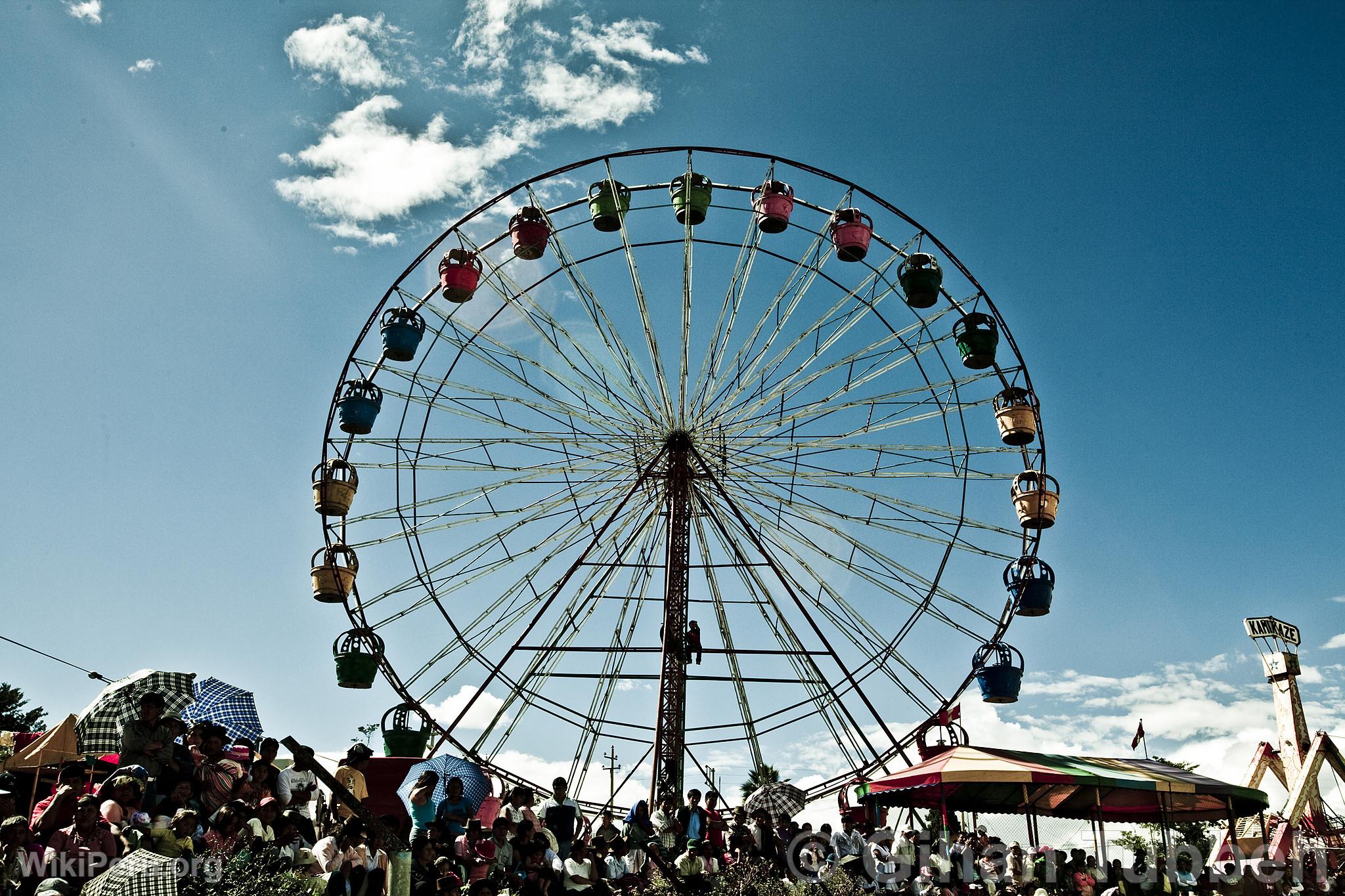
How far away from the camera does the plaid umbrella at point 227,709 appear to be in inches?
468

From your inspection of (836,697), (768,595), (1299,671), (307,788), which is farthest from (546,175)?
(1299,671)

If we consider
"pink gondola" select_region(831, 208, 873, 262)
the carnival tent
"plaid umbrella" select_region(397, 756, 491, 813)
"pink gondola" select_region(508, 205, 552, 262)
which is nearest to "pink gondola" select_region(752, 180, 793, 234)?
"pink gondola" select_region(831, 208, 873, 262)

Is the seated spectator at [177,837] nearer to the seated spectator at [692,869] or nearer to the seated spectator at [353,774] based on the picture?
the seated spectator at [353,774]

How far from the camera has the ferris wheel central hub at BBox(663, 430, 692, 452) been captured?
17.8 meters

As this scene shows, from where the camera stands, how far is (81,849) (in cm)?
715

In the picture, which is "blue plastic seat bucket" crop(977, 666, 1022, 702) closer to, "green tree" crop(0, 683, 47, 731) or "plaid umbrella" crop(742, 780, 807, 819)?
"plaid umbrella" crop(742, 780, 807, 819)

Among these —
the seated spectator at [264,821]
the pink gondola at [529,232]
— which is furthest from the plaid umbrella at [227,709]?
the pink gondola at [529,232]

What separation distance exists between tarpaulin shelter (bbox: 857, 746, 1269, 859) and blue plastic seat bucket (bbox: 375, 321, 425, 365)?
997cm

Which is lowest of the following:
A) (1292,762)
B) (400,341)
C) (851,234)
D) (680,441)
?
(1292,762)

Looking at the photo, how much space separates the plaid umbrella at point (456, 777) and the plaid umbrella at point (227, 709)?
182 centimetres

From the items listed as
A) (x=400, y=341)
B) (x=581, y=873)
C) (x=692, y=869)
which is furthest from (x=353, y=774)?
(x=400, y=341)

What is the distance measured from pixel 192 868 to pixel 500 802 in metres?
5.72

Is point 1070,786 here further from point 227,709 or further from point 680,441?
point 227,709

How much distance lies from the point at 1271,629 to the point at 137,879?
31995 mm
